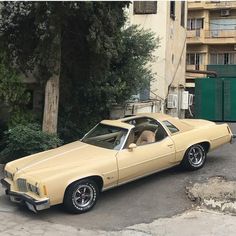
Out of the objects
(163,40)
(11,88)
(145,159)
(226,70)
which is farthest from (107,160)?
(226,70)

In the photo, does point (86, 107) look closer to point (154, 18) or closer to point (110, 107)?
point (110, 107)

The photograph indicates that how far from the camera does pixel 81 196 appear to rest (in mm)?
7840

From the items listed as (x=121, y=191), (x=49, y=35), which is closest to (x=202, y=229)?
(x=121, y=191)

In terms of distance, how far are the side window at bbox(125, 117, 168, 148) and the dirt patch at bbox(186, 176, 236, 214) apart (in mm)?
1171

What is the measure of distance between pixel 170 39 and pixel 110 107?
7663mm

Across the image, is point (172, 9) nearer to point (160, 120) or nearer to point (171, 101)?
point (171, 101)

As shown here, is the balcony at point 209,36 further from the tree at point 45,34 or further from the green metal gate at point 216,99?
the tree at point 45,34

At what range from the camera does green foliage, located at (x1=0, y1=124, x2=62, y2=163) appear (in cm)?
1058

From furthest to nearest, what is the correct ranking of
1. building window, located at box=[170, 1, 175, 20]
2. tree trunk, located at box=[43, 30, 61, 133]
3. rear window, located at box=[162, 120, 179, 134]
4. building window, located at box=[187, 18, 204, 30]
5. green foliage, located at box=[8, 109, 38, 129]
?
building window, located at box=[187, 18, 204, 30]
building window, located at box=[170, 1, 175, 20]
green foliage, located at box=[8, 109, 38, 129]
tree trunk, located at box=[43, 30, 61, 133]
rear window, located at box=[162, 120, 179, 134]

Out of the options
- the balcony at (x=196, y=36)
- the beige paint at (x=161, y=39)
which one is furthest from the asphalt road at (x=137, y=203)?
the balcony at (x=196, y=36)

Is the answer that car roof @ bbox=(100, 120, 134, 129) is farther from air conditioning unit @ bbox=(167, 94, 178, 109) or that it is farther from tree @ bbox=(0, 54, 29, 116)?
air conditioning unit @ bbox=(167, 94, 178, 109)

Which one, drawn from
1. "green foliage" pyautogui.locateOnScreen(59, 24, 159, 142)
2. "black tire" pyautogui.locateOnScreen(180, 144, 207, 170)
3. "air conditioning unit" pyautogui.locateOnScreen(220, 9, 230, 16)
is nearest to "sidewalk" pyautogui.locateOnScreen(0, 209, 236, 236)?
"black tire" pyautogui.locateOnScreen(180, 144, 207, 170)

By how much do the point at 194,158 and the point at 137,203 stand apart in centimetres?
214

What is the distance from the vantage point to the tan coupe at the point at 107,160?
7652mm
